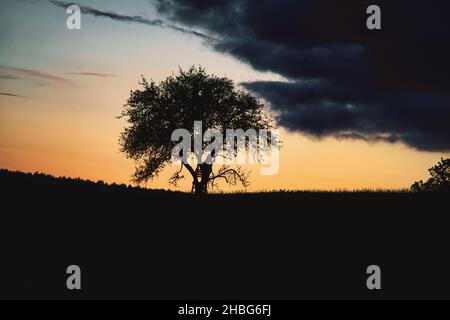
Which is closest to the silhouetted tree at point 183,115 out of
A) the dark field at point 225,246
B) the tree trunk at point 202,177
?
the tree trunk at point 202,177

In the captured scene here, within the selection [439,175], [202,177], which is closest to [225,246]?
[202,177]

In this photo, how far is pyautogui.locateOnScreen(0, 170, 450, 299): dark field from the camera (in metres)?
12.6

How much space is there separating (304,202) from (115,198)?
8699 mm

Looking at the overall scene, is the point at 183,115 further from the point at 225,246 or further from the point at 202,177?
the point at 225,246

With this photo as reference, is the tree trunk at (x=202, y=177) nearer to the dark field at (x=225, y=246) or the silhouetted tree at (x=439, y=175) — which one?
the dark field at (x=225, y=246)

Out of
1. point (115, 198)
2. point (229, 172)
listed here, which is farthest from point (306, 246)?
point (229, 172)

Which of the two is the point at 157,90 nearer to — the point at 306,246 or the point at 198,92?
the point at 198,92

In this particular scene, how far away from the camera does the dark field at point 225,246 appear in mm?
12555

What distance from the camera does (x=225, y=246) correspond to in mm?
15766

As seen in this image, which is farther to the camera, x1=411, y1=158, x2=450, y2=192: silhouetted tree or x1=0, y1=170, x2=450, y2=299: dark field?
x1=411, y1=158, x2=450, y2=192: silhouetted tree

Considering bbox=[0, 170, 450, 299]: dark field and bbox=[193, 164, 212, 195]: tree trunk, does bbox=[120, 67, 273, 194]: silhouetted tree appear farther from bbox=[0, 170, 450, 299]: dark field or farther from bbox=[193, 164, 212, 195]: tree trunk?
bbox=[0, 170, 450, 299]: dark field

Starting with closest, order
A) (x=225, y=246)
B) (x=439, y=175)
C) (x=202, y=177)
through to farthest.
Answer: (x=225, y=246) < (x=202, y=177) < (x=439, y=175)

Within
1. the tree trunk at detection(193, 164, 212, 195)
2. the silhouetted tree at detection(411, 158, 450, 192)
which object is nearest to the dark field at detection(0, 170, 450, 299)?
the tree trunk at detection(193, 164, 212, 195)

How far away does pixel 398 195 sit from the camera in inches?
910
